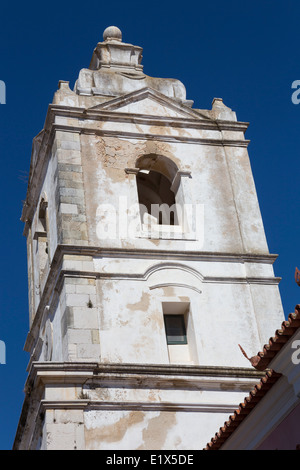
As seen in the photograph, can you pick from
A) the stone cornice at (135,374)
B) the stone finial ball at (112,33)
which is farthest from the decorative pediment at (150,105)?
the stone cornice at (135,374)

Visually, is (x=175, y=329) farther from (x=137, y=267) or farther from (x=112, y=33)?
(x=112, y=33)

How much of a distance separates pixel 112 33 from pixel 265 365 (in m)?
12.2

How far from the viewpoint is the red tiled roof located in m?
9.05

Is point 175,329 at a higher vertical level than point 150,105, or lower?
lower

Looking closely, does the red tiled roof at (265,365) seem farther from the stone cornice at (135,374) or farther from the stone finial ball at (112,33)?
the stone finial ball at (112,33)

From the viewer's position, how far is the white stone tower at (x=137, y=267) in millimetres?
13625

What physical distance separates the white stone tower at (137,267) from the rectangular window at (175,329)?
0.07 feet

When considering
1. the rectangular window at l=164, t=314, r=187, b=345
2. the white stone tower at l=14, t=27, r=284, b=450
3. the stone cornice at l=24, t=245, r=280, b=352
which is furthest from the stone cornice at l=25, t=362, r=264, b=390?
the stone cornice at l=24, t=245, r=280, b=352

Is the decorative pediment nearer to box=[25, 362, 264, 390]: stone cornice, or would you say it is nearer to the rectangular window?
the rectangular window

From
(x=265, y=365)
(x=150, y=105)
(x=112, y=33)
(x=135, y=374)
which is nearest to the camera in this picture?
(x=265, y=365)

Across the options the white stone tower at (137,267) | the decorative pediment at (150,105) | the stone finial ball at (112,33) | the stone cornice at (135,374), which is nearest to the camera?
the stone cornice at (135,374)

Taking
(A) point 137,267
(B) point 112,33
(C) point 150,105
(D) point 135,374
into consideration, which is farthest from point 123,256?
(B) point 112,33

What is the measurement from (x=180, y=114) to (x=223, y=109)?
104 cm

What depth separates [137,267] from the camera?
15453 millimetres
